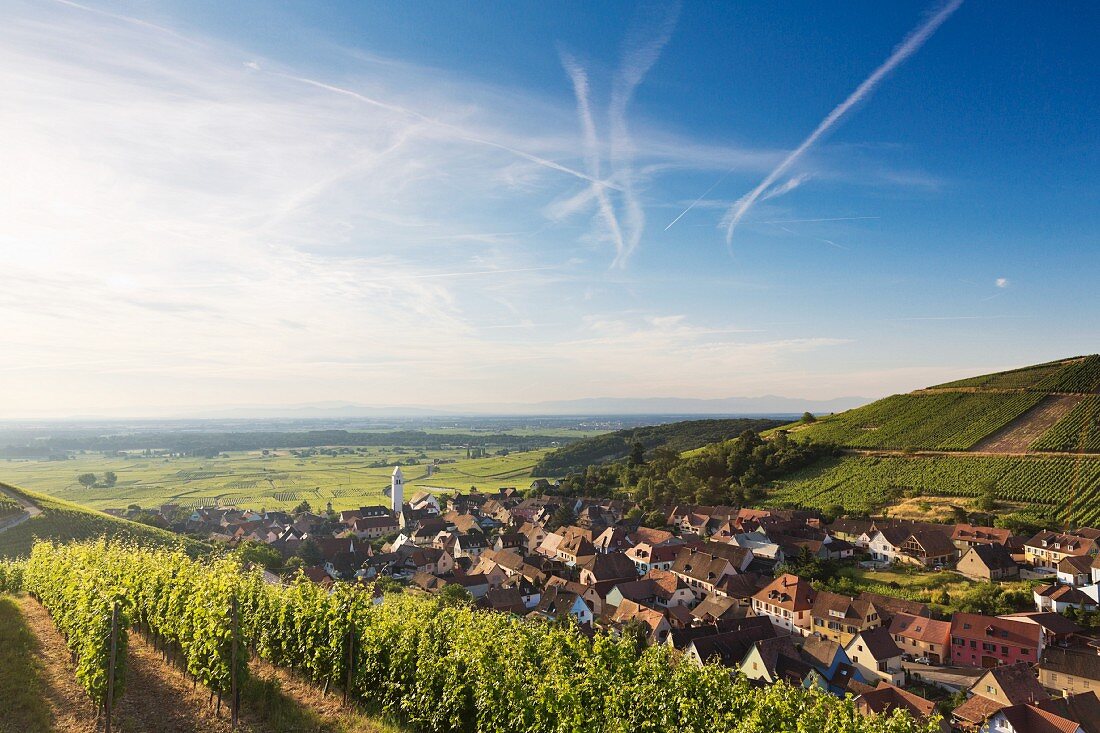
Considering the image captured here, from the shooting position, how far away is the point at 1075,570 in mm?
45844

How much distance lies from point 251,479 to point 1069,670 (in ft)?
514

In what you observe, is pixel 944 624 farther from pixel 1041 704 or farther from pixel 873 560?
pixel 873 560

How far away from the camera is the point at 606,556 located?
57188 mm

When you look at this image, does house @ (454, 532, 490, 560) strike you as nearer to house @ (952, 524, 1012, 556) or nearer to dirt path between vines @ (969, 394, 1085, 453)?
house @ (952, 524, 1012, 556)

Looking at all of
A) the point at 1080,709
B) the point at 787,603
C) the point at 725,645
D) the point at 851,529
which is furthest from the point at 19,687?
the point at 851,529

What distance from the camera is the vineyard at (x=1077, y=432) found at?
6962 cm

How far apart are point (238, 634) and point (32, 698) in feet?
13.5

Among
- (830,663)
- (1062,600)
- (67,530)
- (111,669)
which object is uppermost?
(111,669)

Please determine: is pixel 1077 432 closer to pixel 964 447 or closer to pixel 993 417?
pixel 964 447

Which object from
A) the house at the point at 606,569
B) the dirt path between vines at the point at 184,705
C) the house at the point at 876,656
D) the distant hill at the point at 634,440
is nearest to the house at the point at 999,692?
the house at the point at 876,656

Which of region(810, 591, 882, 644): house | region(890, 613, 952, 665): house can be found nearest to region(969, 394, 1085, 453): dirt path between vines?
region(890, 613, 952, 665): house

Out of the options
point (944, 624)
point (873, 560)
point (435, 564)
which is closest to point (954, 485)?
point (873, 560)

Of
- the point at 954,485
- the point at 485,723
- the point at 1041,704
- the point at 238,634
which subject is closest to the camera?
the point at 485,723

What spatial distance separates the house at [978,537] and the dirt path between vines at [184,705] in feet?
196
